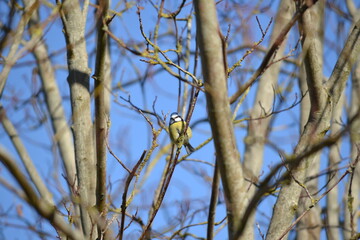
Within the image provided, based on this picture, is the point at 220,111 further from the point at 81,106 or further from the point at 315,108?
the point at 81,106

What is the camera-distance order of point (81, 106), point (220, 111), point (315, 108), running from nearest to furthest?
point (220, 111), point (315, 108), point (81, 106)

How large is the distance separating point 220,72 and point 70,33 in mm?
1107

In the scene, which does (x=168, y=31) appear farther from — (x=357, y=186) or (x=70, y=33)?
(x=70, y=33)

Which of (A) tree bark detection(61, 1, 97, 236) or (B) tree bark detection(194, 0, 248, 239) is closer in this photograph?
(B) tree bark detection(194, 0, 248, 239)

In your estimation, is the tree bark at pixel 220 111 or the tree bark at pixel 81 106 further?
the tree bark at pixel 81 106

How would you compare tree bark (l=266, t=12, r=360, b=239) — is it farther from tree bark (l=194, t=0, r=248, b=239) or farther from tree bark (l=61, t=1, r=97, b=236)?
tree bark (l=61, t=1, r=97, b=236)

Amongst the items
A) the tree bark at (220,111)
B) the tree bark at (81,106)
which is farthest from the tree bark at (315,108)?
the tree bark at (81,106)

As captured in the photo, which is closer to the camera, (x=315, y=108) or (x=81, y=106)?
(x=315, y=108)

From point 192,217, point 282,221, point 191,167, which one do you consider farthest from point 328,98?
point 191,167

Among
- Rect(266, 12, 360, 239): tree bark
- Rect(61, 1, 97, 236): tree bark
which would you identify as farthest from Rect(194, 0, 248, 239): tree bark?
Rect(61, 1, 97, 236): tree bark

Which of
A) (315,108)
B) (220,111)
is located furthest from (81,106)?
(315,108)

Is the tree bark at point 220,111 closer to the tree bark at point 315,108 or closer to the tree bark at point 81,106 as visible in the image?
the tree bark at point 315,108

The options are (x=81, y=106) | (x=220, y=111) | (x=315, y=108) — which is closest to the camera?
(x=220, y=111)

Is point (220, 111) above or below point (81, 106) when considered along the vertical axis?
below
